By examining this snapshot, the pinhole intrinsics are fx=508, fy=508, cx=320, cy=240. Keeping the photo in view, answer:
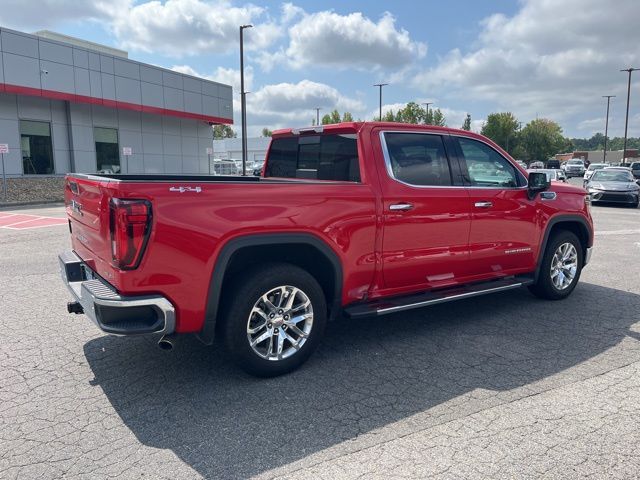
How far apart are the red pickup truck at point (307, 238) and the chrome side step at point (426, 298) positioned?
2cm

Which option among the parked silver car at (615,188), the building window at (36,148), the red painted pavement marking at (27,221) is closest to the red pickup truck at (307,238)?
A: the red painted pavement marking at (27,221)

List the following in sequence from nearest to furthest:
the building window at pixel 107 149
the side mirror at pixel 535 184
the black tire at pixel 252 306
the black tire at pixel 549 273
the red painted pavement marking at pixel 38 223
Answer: the black tire at pixel 252 306, the side mirror at pixel 535 184, the black tire at pixel 549 273, the red painted pavement marking at pixel 38 223, the building window at pixel 107 149

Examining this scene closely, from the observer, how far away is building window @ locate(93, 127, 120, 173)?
26.8 metres

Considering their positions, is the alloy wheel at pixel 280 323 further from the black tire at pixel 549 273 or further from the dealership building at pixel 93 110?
the dealership building at pixel 93 110

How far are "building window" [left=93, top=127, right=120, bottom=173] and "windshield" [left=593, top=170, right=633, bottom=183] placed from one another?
76.4ft

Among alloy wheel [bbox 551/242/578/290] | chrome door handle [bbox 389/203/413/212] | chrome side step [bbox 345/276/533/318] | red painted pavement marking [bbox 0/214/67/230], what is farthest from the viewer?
red painted pavement marking [bbox 0/214/67/230]

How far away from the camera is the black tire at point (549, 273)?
5.83 meters

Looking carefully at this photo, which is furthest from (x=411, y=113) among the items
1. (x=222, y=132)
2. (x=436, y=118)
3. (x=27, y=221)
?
(x=27, y=221)

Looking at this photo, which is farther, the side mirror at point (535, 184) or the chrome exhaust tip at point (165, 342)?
the side mirror at point (535, 184)

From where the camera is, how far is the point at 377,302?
4.39m

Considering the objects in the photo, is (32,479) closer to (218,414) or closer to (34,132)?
(218,414)

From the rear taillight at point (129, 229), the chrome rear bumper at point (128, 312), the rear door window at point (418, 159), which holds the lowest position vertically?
the chrome rear bumper at point (128, 312)

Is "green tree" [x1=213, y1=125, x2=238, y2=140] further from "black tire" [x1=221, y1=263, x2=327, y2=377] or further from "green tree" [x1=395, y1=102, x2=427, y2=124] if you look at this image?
"black tire" [x1=221, y1=263, x2=327, y2=377]

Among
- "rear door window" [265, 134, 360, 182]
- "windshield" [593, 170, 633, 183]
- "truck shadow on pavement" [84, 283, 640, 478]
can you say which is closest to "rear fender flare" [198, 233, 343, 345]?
"truck shadow on pavement" [84, 283, 640, 478]
